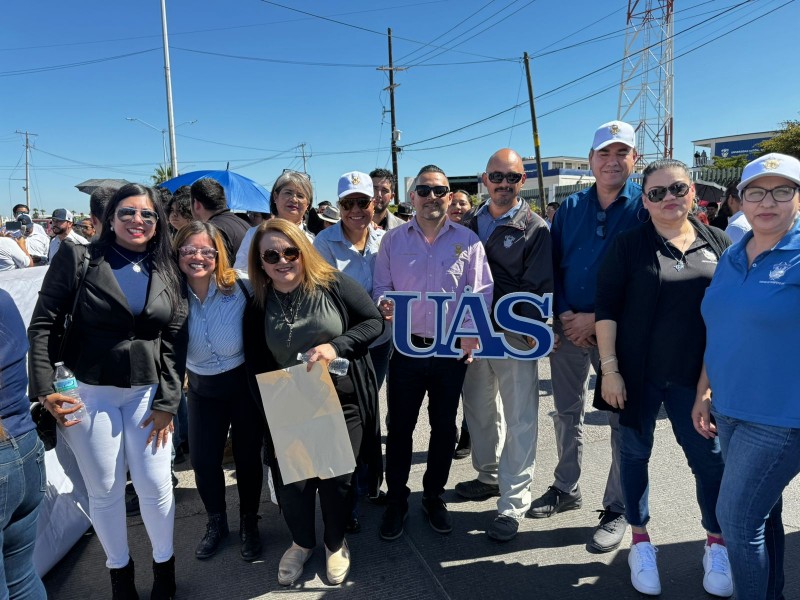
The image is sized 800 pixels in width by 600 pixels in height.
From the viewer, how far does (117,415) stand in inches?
91.5

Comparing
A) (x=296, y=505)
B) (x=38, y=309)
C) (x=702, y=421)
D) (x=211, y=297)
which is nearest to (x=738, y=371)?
(x=702, y=421)

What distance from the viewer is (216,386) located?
2.75 meters

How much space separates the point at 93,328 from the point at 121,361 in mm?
194

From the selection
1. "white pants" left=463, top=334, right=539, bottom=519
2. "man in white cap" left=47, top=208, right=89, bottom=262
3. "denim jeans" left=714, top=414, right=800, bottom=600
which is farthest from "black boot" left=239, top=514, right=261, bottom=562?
"man in white cap" left=47, top=208, right=89, bottom=262

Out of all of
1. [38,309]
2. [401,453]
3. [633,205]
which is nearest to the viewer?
[38,309]

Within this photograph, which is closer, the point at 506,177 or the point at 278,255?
the point at 278,255

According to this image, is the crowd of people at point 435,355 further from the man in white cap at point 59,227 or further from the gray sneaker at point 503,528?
the man in white cap at point 59,227

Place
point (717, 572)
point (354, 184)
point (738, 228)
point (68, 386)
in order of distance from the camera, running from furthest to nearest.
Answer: point (738, 228)
point (354, 184)
point (717, 572)
point (68, 386)

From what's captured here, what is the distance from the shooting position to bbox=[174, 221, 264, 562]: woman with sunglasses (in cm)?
264

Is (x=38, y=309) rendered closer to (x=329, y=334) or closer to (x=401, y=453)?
(x=329, y=334)

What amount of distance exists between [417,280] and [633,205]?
132 centimetres

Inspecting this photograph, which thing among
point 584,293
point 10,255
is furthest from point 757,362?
point 10,255

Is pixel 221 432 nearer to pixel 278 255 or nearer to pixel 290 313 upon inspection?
pixel 290 313

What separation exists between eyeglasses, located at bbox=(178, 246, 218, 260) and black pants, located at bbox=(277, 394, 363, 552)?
1.04 m
